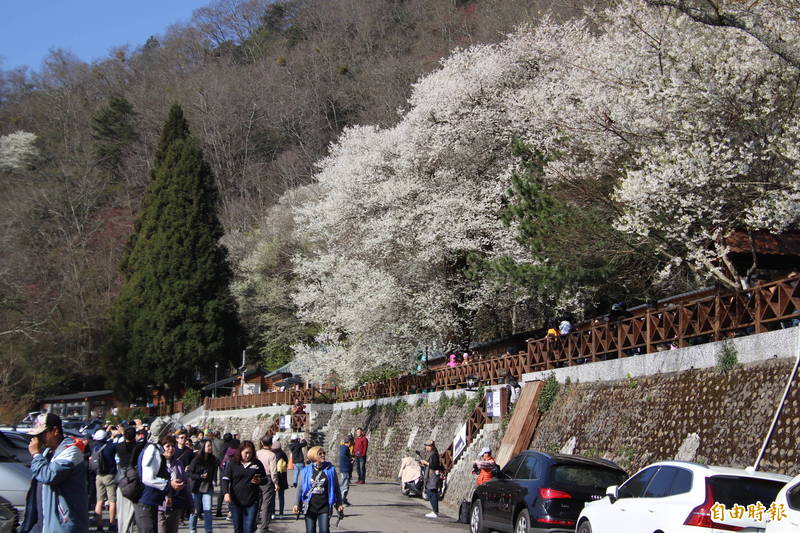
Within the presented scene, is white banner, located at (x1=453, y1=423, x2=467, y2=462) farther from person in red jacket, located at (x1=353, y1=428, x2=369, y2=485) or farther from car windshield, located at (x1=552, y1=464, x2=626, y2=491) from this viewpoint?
car windshield, located at (x1=552, y1=464, x2=626, y2=491)

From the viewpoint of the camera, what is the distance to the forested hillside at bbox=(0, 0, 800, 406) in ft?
57.4

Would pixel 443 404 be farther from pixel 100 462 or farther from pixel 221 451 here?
pixel 100 462

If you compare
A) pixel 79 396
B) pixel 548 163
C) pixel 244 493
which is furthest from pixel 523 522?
pixel 79 396

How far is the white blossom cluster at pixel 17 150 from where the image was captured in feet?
287

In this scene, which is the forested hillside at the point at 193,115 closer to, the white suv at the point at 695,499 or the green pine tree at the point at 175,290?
the green pine tree at the point at 175,290

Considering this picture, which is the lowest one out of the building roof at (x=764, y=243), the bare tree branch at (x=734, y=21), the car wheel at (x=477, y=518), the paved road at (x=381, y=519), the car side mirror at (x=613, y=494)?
the paved road at (x=381, y=519)

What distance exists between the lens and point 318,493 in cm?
1141

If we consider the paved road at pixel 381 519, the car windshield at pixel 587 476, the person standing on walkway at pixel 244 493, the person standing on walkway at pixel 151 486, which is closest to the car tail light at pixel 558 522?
the car windshield at pixel 587 476

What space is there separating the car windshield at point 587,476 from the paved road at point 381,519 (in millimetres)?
4235

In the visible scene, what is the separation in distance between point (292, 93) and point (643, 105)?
237 feet

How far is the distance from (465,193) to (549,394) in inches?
492

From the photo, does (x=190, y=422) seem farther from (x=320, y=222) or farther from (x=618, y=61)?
(x=618, y=61)

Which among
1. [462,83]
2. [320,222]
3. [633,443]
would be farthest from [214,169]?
[633,443]

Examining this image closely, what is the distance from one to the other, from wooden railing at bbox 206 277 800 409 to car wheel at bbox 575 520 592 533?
4640mm
